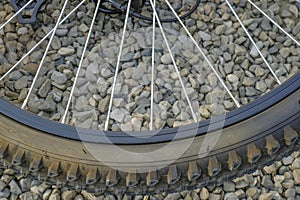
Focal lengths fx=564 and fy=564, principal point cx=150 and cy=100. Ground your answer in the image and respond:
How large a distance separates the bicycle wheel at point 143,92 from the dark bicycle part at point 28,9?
0.9 inches

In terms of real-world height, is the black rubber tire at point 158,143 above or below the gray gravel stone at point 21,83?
above

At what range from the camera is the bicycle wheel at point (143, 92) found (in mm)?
1064

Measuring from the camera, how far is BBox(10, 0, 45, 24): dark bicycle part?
1.58 meters

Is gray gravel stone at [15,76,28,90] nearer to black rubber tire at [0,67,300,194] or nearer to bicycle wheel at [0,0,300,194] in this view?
bicycle wheel at [0,0,300,194]

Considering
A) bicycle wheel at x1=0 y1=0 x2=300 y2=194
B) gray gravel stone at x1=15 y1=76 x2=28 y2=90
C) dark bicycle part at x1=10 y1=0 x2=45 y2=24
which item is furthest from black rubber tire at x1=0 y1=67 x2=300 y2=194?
dark bicycle part at x1=10 y1=0 x2=45 y2=24

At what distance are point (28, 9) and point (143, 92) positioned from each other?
419mm

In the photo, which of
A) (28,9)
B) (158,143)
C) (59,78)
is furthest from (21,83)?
(158,143)

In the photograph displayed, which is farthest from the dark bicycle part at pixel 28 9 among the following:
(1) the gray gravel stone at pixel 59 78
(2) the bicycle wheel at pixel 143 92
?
(1) the gray gravel stone at pixel 59 78

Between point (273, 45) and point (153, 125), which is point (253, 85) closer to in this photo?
point (273, 45)

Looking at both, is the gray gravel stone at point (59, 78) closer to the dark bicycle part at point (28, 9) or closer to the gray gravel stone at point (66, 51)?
the gray gravel stone at point (66, 51)

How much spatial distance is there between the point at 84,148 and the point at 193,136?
0.21 m

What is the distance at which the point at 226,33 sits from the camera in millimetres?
1622

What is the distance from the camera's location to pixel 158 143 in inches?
41.5

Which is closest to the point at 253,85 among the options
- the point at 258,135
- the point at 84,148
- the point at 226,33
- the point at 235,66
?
the point at 235,66
